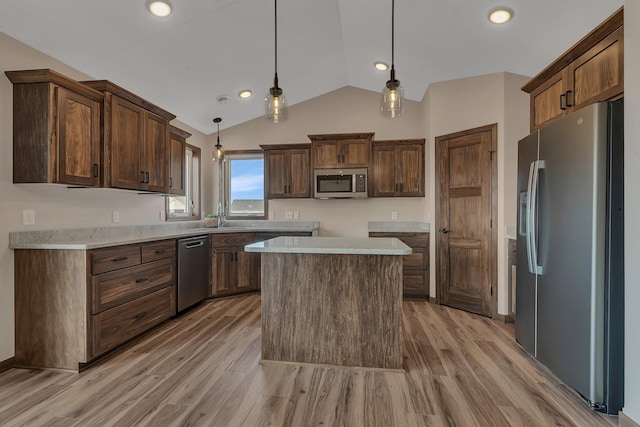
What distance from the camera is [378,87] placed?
4680mm

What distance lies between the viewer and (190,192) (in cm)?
488

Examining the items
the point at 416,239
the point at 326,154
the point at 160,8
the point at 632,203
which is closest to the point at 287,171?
the point at 326,154

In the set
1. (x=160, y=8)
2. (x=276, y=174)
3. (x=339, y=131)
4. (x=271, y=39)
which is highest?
(x=271, y=39)

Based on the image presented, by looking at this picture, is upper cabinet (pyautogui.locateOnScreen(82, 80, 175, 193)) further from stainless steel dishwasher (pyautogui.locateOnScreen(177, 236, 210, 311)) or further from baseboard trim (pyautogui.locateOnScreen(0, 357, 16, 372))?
baseboard trim (pyautogui.locateOnScreen(0, 357, 16, 372))

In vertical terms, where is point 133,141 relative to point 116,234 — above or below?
above

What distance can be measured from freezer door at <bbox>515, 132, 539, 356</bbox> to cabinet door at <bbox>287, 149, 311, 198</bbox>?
2757 mm

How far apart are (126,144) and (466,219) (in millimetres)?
3583

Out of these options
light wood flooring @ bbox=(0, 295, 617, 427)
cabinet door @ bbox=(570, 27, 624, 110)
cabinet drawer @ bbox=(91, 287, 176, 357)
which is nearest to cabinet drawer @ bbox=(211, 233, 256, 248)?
cabinet drawer @ bbox=(91, 287, 176, 357)

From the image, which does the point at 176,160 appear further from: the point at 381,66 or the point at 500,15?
the point at 500,15

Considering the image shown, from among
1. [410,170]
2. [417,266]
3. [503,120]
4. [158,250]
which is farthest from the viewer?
[410,170]

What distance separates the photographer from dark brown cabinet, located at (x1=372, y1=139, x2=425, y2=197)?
14.7 feet

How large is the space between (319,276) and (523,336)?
5.40 feet

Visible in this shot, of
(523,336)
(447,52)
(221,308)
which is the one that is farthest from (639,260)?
(221,308)

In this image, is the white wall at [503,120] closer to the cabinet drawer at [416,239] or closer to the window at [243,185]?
the cabinet drawer at [416,239]
